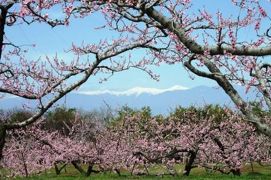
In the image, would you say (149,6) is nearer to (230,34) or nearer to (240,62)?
(230,34)

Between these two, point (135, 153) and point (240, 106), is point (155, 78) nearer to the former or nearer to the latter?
point (240, 106)

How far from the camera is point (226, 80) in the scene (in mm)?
8406

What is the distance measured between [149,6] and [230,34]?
4.50 feet

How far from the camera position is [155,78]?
1482cm

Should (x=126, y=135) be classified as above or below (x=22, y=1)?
below

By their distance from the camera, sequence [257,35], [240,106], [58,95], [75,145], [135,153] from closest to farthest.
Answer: [257,35] < [240,106] < [58,95] < [135,153] < [75,145]

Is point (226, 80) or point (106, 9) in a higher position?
point (106, 9)

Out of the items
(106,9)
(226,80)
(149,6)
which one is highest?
(106,9)

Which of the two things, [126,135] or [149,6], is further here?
[126,135]

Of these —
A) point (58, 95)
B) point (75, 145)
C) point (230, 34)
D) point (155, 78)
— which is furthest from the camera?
point (75, 145)

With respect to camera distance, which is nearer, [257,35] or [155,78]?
[257,35]

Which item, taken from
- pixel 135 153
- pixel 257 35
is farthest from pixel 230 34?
pixel 135 153

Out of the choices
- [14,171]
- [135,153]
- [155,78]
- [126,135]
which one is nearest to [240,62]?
[155,78]

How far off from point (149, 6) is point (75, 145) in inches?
778
